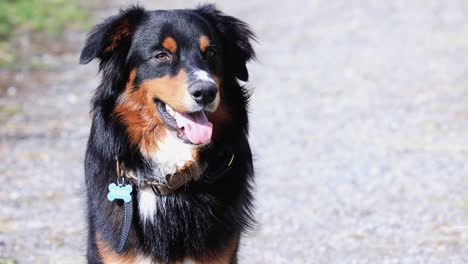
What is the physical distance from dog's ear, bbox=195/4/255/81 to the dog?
0.12 metres

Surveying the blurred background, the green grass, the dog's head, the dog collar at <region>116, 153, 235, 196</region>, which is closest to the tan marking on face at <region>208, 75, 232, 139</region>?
the dog's head

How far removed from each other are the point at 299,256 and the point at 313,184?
1974 mm

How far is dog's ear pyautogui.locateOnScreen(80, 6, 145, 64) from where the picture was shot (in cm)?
426

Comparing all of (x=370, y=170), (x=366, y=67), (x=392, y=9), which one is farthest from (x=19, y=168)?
(x=392, y=9)

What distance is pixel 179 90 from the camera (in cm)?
420

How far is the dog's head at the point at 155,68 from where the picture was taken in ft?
14.0

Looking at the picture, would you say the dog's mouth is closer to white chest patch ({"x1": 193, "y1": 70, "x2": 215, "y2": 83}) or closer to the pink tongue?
the pink tongue

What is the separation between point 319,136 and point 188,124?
567 centimetres

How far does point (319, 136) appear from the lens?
9.84 m

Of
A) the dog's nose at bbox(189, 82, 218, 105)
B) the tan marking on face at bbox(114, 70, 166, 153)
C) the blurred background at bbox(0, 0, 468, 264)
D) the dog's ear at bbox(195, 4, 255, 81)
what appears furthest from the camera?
the blurred background at bbox(0, 0, 468, 264)

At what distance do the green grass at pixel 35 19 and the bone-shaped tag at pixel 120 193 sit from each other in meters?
9.69

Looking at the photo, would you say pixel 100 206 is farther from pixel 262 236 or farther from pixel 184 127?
pixel 262 236

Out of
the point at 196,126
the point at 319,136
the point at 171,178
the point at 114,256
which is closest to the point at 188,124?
the point at 196,126

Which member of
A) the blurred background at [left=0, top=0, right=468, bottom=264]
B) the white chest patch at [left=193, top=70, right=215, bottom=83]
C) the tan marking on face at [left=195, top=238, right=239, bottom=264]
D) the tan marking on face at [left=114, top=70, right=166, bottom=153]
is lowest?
the blurred background at [left=0, top=0, right=468, bottom=264]
